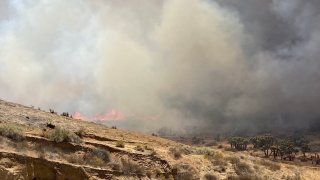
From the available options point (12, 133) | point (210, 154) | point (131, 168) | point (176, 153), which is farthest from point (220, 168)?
point (12, 133)

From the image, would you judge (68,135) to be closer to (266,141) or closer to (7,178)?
(7,178)

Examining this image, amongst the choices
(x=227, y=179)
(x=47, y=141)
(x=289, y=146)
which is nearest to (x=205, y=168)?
(x=227, y=179)

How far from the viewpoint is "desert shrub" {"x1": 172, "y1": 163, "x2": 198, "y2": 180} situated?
2730cm

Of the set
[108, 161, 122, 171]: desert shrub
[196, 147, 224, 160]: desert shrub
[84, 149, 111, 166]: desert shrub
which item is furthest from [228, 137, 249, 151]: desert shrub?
[108, 161, 122, 171]: desert shrub

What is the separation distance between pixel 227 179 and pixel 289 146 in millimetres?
88747

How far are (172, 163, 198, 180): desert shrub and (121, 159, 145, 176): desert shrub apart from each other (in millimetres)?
2736

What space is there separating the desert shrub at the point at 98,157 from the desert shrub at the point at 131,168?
3.46ft

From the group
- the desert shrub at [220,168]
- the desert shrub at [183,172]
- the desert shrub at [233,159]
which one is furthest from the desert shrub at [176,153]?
the desert shrub at [233,159]

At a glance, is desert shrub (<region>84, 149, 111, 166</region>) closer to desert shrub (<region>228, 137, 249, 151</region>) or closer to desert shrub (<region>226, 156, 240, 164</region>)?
desert shrub (<region>226, 156, 240, 164</region>)

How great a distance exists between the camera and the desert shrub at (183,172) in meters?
27.3

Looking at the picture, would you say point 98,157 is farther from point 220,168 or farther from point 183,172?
point 220,168

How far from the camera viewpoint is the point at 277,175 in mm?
33188

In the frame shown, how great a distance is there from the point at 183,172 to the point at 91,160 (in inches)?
269

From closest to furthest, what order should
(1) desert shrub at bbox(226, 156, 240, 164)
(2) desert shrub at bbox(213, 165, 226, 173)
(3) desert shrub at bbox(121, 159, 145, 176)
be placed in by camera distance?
(3) desert shrub at bbox(121, 159, 145, 176) → (2) desert shrub at bbox(213, 165, 226, 173) → (1) desert shrub at bbox(226, 156, 240, 164)
